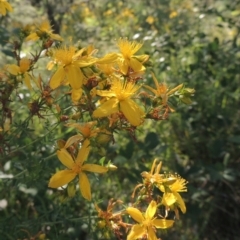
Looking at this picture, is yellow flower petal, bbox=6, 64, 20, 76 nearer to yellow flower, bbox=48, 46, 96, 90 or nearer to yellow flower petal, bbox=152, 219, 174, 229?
yellow flower, bbox=48, 46, 96, 90

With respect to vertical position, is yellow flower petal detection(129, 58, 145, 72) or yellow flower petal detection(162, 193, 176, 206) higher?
yellow flower petal detection(129, 58, 145, 72)

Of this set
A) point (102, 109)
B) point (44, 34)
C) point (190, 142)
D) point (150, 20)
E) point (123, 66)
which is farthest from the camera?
point (150, 20)

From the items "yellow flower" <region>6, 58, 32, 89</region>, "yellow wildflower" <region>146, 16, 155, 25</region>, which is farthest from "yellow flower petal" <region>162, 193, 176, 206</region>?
"yellow wildflower" <region>146, 16, 155, 25</region>

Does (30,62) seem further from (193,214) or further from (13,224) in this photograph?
(193,214)

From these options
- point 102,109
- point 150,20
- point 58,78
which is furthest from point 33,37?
point 150,20

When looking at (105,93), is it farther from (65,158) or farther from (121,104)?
(65,158)

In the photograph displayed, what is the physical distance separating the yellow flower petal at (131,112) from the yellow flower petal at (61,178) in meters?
0.18

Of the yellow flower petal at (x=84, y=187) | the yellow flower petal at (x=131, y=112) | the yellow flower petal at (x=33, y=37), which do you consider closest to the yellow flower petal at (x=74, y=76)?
the yellow flower petal at (x=131, y=112)

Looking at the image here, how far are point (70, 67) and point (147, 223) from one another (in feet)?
1.27

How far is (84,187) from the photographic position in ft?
3.72

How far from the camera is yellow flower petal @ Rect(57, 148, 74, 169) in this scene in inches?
44.6

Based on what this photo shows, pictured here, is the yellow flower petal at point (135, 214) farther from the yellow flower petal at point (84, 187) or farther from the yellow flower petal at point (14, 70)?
the yellow flower petal at point (14, 70)

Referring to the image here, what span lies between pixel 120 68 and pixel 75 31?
226 cm

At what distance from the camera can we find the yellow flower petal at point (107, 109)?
1.09 metres
